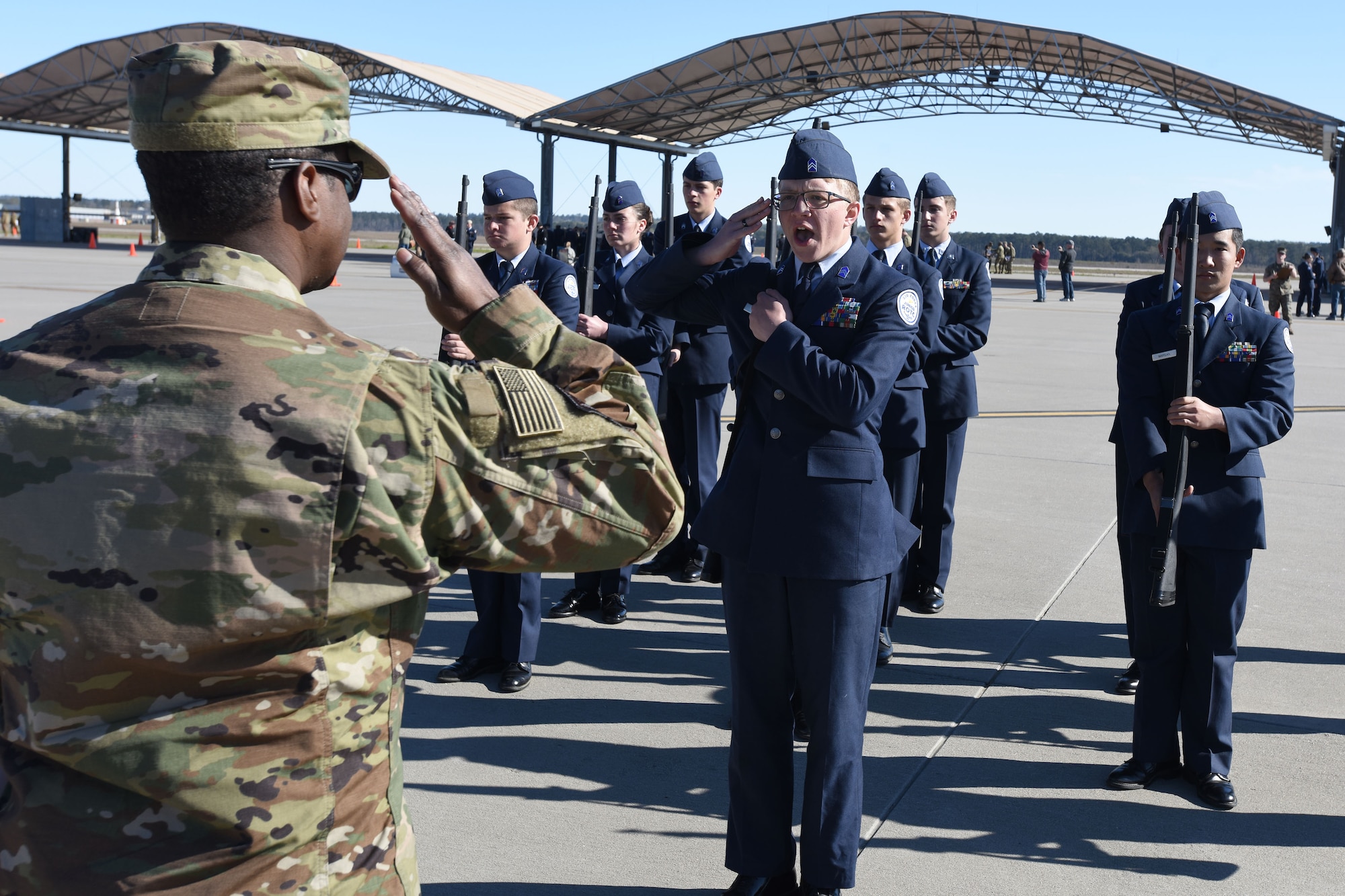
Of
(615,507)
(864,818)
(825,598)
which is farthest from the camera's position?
(864,818)

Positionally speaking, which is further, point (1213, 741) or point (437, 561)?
point (1213, 741)

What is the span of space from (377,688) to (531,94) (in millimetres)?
47636

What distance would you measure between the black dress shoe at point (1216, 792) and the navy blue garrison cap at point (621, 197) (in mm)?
4254

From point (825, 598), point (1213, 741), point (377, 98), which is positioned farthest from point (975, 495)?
point (377, 98)

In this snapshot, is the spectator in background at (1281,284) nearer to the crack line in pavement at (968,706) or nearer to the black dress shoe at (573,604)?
the crack line in pavement at (968,706)

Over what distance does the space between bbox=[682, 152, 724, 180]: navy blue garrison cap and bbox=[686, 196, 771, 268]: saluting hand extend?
3321 millimetres

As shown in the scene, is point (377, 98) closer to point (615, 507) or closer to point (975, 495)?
point (975, 495)

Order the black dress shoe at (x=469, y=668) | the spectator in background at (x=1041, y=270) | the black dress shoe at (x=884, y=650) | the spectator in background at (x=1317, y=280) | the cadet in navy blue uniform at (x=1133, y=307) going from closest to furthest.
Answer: the cadet in navy blue uniform at (x=1133, y=307) < the black dress shoe at (x=469, y=668) < the black dress shoe at (x=884, y=650) < the spectator in background at (x=1317, y=280) < the spectator in background at (x=1041, y=270)

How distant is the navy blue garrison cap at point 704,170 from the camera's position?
264 inches

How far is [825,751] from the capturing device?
3.19 meters

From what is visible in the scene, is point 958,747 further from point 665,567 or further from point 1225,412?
point 665,567

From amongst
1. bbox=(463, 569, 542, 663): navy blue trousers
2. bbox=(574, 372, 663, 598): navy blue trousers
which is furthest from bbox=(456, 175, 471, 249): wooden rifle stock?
bbox=(574, 372, 663, 598): navy blue trousers

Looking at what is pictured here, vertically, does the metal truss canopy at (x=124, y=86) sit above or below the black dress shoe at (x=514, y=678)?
above

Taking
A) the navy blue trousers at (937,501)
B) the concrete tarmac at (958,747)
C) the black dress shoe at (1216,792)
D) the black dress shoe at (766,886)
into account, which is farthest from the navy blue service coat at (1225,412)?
the navy blue trousers at (937,501)
